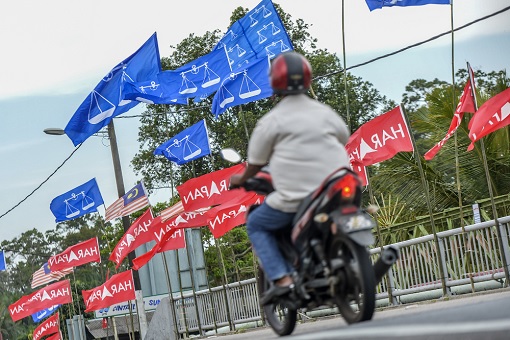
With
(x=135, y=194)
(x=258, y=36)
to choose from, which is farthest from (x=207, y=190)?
(x=135, y=194)

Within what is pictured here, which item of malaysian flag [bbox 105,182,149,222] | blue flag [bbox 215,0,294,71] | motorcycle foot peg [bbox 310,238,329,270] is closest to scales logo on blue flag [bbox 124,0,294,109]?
blue flag [bbox 215,0,294,71]

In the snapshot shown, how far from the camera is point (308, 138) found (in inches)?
263

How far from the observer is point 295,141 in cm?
669

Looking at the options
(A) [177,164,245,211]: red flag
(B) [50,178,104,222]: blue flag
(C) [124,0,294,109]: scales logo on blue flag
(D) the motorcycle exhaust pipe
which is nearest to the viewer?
(D) the motorcycle exhaust pipe

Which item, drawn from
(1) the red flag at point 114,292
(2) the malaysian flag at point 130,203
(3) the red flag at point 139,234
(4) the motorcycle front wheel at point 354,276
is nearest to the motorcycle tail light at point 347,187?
(4) the motorcycle front wheel at point 354,276

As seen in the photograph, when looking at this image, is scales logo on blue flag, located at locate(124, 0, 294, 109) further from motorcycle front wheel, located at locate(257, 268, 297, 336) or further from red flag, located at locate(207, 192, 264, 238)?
motorcycle front wheel, located at locate(257, 268, 297, 336)

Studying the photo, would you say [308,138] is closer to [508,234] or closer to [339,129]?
[339,129]

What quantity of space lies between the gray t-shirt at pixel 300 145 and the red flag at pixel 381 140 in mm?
10082

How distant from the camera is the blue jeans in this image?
6984 millimetres

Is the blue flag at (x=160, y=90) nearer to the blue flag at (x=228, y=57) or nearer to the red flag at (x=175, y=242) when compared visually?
the blue flag at (x=228, y=57)

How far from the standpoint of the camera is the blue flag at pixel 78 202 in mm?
33938

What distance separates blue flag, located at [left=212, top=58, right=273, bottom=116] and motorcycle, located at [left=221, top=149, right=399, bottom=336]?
41.6 feet

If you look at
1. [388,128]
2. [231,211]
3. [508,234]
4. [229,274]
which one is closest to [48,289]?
[229,274]

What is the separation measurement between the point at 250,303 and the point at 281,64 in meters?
13.9
